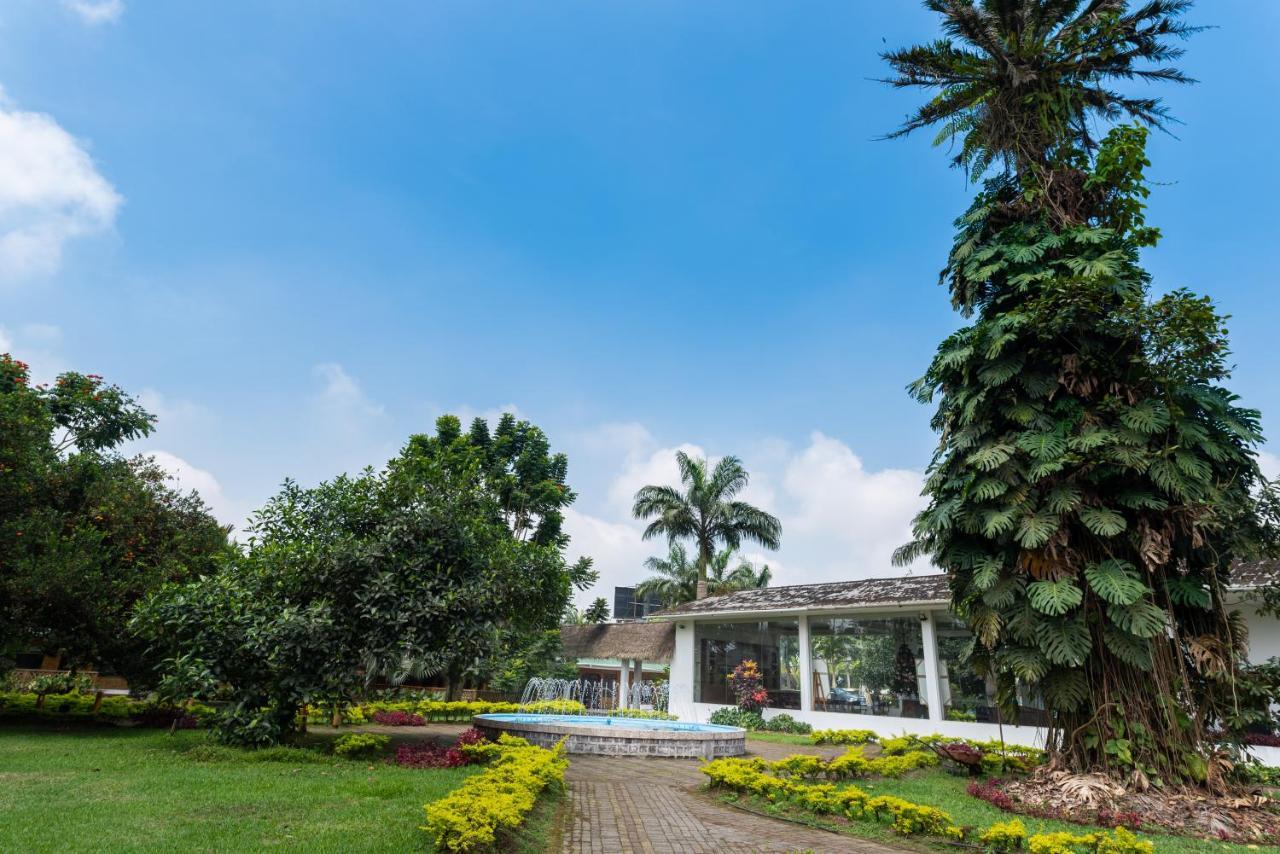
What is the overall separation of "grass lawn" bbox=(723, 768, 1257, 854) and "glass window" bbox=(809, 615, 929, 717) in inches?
305

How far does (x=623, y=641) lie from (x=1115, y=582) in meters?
21.1

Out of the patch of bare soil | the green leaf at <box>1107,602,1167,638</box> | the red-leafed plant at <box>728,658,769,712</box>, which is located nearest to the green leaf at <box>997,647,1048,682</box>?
the green leaf at <box>1107,602,1167,638</box>

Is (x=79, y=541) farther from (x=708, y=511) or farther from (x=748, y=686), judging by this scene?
(x=708, y=511)

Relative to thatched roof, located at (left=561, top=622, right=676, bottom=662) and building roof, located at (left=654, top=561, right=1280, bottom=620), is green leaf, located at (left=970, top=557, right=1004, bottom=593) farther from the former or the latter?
thatched roof, located at (left=561, top=622, right=676, bottom=662)

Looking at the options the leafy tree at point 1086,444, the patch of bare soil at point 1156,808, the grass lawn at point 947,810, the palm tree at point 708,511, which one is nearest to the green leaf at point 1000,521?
the leafy tree at point 1086,444

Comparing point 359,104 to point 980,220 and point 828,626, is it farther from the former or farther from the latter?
point 828,626

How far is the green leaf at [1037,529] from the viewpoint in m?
9.02

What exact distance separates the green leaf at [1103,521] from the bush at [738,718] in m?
13.6

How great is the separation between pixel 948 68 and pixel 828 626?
15.0 metres

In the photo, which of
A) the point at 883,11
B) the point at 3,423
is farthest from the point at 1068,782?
the point at 3,423

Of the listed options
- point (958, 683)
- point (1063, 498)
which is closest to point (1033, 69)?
point (1063, 498)

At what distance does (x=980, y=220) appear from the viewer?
11453mm

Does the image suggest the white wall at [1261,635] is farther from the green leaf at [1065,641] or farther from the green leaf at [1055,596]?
the green leaf at [1055,596]

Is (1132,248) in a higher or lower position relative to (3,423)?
higher
